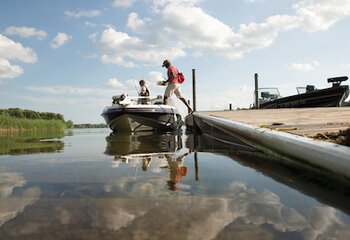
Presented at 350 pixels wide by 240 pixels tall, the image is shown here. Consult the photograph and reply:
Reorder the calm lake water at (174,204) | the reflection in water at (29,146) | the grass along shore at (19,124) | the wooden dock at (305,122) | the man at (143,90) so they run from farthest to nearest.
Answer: the grass along shore at (19,124) < the man at (143,90) < the reflection in water at (29,146) < the wooden dock at (305,122) < the calm lake water at (174,204)

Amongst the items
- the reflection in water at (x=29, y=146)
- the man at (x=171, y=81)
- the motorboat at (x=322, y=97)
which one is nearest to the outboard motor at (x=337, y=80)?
the motorboat at (x=322, y=97)

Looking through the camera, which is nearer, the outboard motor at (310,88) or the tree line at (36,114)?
the outboard motor at (310,88)

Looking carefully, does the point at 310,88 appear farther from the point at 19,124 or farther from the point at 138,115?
the point at 19,124

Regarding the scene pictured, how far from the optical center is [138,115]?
10.7m

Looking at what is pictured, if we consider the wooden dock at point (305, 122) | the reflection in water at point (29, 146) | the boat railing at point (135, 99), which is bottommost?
the reflection in water at point (29, 146)

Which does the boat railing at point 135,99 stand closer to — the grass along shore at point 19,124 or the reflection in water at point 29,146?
the reflection in water at point 29,146

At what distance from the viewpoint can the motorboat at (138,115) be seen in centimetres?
1066

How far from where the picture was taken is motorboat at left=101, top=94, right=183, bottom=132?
10.7 meters

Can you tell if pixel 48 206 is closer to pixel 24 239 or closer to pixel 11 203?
pixel 11 203

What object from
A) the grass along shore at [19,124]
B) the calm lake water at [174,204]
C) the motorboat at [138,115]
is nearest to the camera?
the calm lake water at [174,204]

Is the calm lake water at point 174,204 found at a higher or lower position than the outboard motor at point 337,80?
lower

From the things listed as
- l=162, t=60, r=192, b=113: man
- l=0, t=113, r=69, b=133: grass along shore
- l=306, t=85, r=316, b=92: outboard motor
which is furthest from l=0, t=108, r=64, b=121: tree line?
l=162, t=60, r=192, b=113: man

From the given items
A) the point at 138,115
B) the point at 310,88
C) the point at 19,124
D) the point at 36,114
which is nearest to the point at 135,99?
the point at 138,115

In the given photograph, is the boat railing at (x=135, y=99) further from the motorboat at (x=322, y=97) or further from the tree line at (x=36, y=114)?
the tree line at (x=36, y=114)
